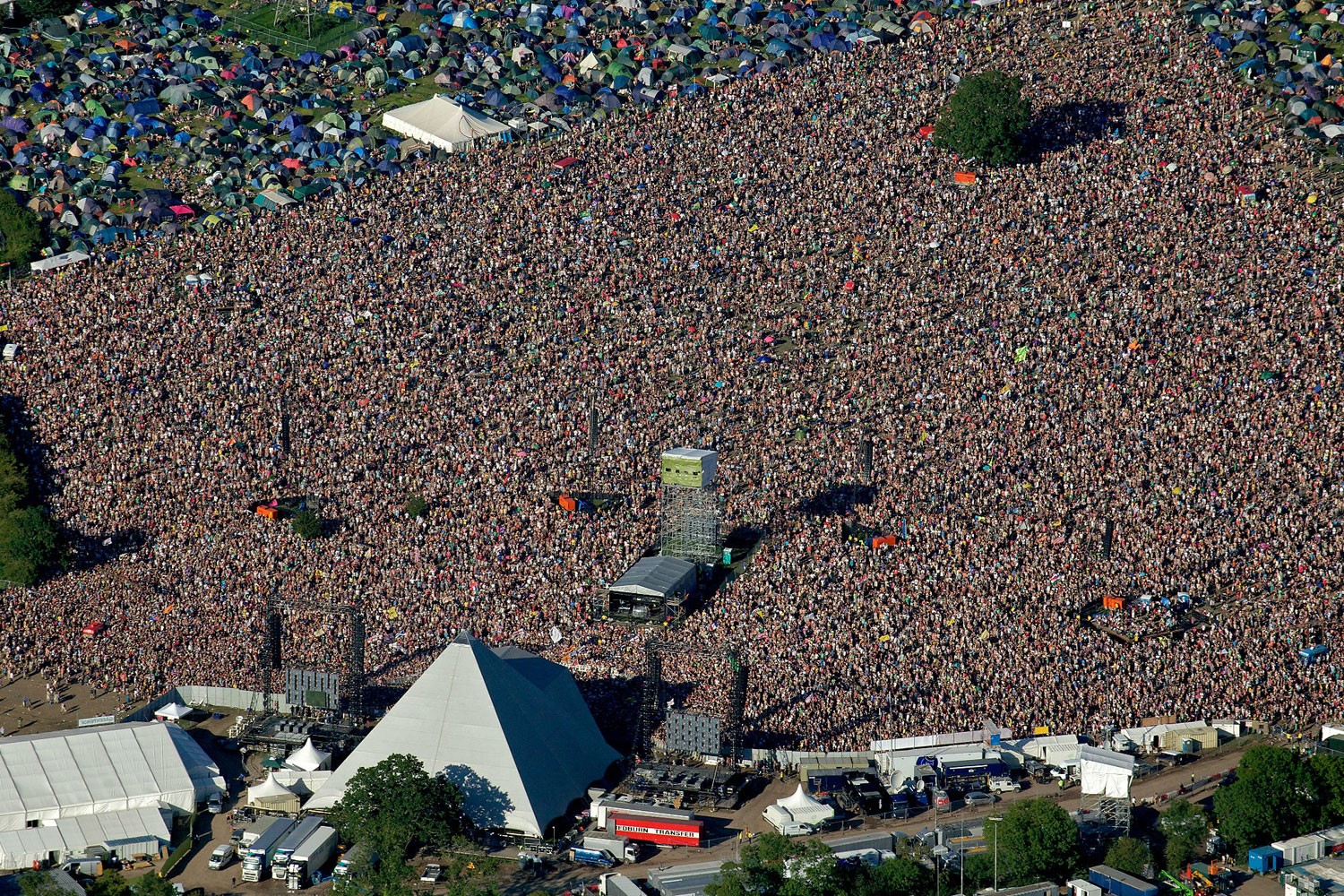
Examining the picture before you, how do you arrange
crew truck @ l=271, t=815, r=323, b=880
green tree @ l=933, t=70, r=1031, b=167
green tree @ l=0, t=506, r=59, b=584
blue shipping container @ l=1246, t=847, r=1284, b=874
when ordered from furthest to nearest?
green tree @ l=933, t=70, r=1031, b=167 → green tree @ l=0, t=506, r=59, b=584 → crew truck @ l=271, t=815, r=323, b=880 → blue shipping container @ l=1246, t=847, r=1284, b=874

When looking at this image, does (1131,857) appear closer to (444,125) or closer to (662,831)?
(662,831)

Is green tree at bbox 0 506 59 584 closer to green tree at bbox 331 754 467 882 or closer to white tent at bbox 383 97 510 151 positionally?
green tree at bbox 331 754 467 882

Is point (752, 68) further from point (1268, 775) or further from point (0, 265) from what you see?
point (1268, 775)

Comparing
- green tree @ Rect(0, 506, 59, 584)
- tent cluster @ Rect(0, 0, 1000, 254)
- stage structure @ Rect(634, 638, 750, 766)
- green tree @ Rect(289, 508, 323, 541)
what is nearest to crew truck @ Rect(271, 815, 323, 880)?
stage structure @ Rect(634, 638, 750, 766)

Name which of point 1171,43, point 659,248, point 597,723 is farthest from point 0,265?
point 1171,43

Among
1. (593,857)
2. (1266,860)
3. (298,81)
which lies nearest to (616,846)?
(593,857)

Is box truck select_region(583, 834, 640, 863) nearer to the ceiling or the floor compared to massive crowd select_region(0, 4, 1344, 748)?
nearer to the floor

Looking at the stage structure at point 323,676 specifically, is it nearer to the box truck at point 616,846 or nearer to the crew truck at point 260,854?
the crew truck at point 260,854
